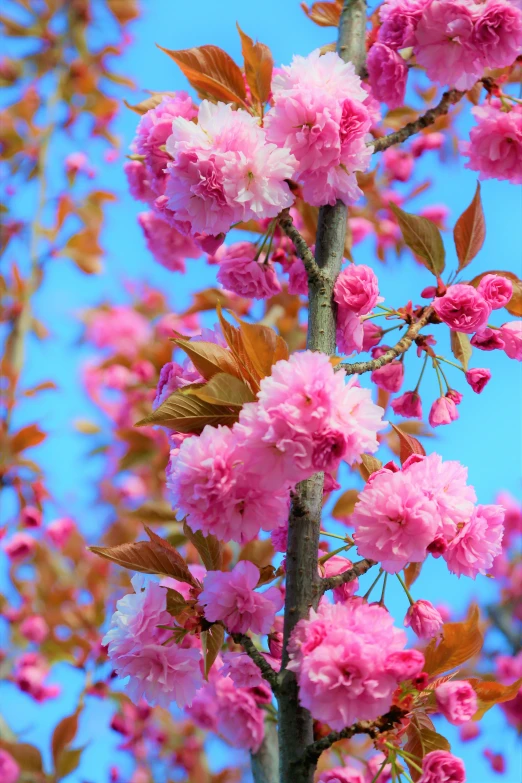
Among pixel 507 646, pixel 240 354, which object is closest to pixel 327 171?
pixel 240 354

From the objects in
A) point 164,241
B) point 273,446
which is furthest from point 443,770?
point 164,241

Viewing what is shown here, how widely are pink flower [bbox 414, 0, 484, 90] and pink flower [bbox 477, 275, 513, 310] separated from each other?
0.37 meters

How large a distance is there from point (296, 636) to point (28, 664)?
2.34m

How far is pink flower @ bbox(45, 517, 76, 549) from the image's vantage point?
3.29 m

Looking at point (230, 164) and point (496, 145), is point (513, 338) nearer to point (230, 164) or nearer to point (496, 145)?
point (496, 145)

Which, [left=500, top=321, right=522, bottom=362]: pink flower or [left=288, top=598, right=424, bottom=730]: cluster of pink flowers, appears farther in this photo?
[left=500, top=321, right=522, bottom=362]: pink flower

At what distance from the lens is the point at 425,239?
3.98ft

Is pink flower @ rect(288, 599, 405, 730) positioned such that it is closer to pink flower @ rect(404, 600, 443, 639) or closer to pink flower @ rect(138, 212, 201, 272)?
pink flower @ rect(404, 600, 443, 639)

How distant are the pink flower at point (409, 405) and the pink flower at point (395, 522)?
36cm

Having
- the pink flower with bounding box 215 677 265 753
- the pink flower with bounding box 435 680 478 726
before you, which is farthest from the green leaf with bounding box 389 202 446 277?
the pink flower with bounding box 215 677 265 753

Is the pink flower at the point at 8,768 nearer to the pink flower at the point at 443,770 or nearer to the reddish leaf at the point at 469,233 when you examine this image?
the pink flower at the point at 443,770

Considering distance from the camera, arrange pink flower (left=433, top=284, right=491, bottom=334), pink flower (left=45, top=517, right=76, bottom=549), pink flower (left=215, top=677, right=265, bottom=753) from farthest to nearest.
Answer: pink flower (left=45, top=517, right=76, bottom=549) → pink flower (left=215, top=677, right=265, bottom=753) → pink flower (left=433, top=284, right=491, bottom=334)

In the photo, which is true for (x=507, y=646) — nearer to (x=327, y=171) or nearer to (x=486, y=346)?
(x=486, y=346)

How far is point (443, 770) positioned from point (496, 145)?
1.04 metres
